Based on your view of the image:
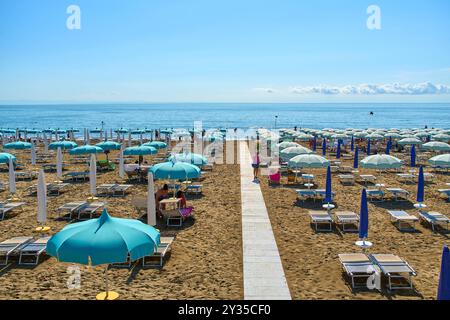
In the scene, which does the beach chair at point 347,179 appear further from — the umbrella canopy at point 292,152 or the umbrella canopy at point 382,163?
the umbrella canopy at point 382,163

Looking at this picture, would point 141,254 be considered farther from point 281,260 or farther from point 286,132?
point 286,132

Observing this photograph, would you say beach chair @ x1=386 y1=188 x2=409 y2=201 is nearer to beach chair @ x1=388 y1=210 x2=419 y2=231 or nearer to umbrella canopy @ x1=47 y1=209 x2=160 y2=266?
beach chair @ x1=388 y1=210 x2=419 y2=231

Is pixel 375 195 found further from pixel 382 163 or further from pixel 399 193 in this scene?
pixel 382 163

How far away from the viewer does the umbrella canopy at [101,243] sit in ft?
20.0

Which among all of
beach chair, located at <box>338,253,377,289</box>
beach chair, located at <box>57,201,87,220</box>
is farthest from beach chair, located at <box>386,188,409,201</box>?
beach chair, located at <box>57,201,87,220</box>

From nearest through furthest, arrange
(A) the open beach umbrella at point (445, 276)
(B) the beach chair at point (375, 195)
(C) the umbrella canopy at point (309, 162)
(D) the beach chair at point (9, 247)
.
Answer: (A) the open beach umbrella at point (445, 276) < (D) the beach chair at point (9, 247) < (B) the beach chair at point (375, 195) < (C) the umbrella canopy at point (309, 162)

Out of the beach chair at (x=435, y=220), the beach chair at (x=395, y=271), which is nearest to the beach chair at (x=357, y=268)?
the beach chair at (x=395, y=271)

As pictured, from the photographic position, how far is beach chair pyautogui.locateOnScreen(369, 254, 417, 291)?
25.7 ft

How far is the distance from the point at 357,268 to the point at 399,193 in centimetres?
868

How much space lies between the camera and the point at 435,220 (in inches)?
455

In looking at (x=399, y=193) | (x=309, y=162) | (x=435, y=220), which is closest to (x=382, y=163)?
(x=399, y=193)

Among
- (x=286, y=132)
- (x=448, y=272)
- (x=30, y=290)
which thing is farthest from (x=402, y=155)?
(x=30, y=290)

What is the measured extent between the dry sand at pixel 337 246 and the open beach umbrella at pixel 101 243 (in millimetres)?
3086
